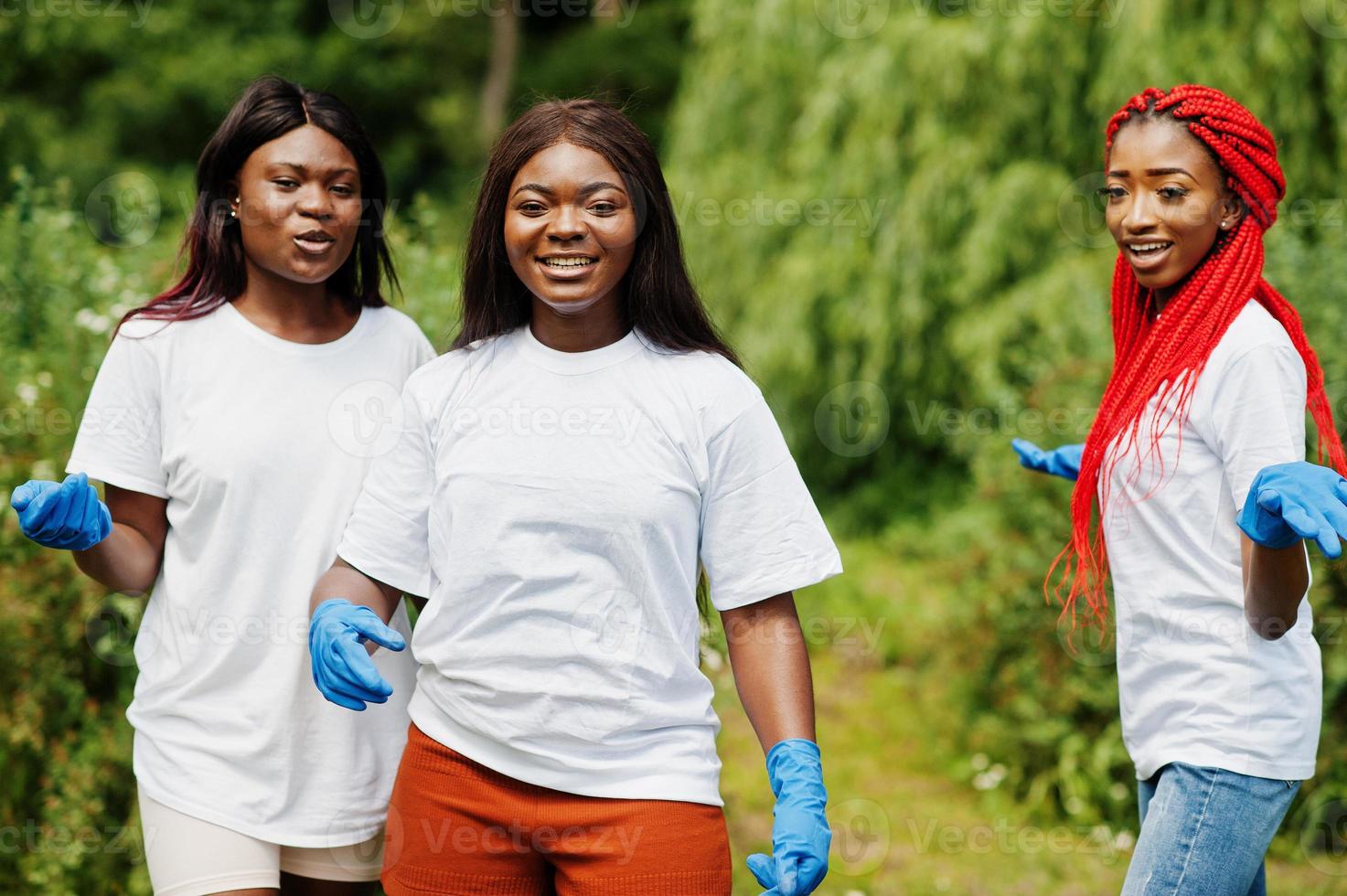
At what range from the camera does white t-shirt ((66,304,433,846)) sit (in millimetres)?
2066

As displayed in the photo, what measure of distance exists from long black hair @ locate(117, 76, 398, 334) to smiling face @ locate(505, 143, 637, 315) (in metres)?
0.53

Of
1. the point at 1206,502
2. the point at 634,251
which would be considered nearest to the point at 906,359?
the point at 1206,502

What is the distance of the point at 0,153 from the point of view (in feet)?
39.4

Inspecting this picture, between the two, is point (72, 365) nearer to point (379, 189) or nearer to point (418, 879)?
point (379, 189)

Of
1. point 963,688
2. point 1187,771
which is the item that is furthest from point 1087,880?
point 1187,771

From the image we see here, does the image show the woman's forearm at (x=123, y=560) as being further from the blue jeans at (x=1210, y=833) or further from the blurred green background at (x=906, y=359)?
the blue jeans at (x=1210, y=833)

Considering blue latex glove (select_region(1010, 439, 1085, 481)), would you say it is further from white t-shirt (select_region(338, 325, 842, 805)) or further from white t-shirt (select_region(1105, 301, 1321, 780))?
white t-shirt (select_region(338, 325, 842, 805))

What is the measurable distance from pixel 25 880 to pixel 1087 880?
2.63 metres

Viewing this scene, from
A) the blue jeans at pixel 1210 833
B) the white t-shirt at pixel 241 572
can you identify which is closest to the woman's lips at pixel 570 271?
the white t-shirt at pixel 241 572

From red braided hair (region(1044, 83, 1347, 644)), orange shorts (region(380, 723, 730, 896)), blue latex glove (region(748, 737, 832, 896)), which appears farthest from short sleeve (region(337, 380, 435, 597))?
red braided hair (region(1044, 83, 1347, 644))

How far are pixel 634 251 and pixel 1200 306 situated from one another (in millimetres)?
850

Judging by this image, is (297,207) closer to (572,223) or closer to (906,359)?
(572,223)

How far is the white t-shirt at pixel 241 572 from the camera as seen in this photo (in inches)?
81.4

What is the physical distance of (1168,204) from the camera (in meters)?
2.04
